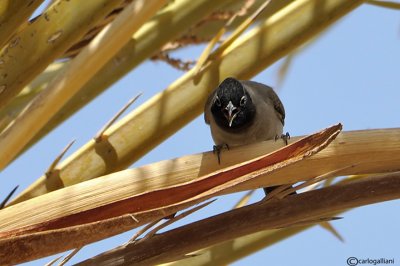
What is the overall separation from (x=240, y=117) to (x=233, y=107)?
79 millimetres

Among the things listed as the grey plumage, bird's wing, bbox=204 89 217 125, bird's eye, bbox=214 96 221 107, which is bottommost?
the grey plumage

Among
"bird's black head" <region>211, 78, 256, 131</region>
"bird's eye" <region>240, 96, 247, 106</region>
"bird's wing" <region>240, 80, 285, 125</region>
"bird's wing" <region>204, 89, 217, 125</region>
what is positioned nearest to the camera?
"bird's black head" <region>211, 78, 256, 131</region>

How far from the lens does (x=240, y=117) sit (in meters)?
3.34

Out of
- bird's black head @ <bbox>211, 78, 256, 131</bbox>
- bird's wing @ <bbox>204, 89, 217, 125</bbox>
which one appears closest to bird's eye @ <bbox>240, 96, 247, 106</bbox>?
bird's black head @ <bbox>211, 78, 256, 131</bbox>

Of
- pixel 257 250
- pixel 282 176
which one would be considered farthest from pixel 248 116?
pixel 282 176

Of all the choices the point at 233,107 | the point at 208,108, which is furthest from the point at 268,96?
the point at 233,107

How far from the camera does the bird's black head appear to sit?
10.5 ft

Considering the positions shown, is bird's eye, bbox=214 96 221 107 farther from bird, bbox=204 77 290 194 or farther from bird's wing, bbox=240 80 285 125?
bird's wing, bbox=240 80 285 125

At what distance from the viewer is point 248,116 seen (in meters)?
3.37

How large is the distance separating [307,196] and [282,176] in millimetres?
71

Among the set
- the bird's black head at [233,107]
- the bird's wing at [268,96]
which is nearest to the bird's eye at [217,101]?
the bird's black head at [233,107]

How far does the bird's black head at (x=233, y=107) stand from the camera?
320cm

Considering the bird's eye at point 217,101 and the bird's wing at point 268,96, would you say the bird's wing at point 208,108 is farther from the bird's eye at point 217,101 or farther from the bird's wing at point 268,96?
the bird's wing at point 268,96

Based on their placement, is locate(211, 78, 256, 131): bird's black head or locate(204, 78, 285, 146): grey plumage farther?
locate(204, 78, 285, 146): grey plumage
